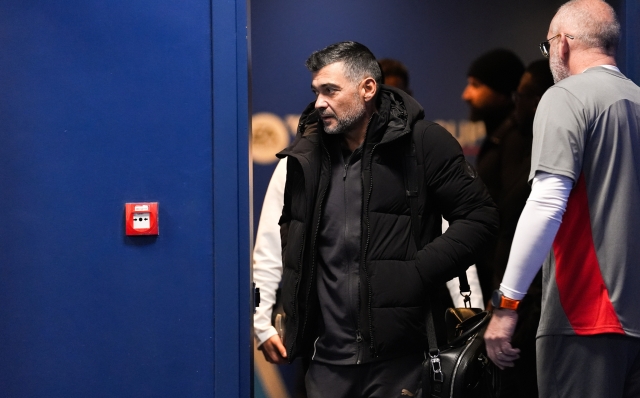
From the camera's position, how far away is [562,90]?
2150 mm

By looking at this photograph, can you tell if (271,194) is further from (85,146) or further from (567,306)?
(567,306)

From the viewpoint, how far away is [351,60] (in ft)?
8.94

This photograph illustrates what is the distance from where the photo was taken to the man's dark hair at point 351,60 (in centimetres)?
271

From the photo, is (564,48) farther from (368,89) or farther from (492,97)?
(492,97)

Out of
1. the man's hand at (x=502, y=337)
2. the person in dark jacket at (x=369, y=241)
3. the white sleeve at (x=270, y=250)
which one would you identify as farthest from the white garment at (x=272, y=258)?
the man's hand at (x=502, y=337)

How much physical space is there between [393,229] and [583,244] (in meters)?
0.61

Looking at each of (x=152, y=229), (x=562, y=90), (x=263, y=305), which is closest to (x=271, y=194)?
(x=263, y=305)

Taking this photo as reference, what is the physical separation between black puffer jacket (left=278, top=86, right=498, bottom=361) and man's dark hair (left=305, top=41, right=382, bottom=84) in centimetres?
15

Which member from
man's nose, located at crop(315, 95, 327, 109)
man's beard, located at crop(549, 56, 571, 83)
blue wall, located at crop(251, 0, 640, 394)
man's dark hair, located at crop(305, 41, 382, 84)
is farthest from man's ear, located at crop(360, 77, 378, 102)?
blue wall, located at crop(251, 0, 640, 394)

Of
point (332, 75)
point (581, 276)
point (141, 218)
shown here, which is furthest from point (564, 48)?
point (141, 218)

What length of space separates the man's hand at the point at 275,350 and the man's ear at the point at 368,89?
89cm

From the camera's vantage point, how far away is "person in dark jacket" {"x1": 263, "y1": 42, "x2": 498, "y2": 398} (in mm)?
2457

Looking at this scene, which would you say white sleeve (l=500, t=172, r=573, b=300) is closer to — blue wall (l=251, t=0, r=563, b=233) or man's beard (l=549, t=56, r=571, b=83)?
man's beard (l=549, t=56, r=571, b=83)

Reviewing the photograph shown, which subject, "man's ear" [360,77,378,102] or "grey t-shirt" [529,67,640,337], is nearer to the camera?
"grey t-shirt" [529,67,640,337]
